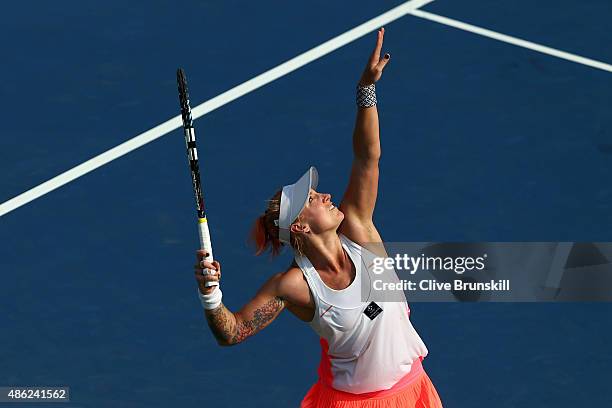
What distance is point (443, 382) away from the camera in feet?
43.3

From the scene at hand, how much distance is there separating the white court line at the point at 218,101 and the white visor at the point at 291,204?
488 centimetres

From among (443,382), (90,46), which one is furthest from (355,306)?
(90,46)

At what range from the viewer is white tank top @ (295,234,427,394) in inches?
427

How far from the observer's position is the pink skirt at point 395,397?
1117 centimetres

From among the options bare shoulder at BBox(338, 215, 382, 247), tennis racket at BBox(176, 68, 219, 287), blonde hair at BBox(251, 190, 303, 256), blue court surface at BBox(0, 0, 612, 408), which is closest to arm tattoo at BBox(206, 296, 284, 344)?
tennis racket at BBox(176, 68, 219, 287)

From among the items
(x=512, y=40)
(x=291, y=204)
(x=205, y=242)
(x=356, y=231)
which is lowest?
(x=205, y=242)

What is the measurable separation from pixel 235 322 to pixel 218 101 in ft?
19.4

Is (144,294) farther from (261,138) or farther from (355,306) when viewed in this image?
(355,306)

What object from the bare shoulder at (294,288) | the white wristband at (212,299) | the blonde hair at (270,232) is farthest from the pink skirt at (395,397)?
the white wristband at (212,299)

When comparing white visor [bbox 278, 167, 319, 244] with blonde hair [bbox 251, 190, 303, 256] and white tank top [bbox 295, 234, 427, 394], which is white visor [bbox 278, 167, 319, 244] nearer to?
blonde hair [bbox 251, 190, 303, 256]

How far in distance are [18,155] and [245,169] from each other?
2.22 metres

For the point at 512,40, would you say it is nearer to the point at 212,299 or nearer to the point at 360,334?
the point at 360,334

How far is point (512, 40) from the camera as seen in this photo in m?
16.7

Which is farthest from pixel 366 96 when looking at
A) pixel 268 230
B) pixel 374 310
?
pixel 374 310
